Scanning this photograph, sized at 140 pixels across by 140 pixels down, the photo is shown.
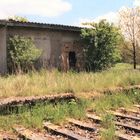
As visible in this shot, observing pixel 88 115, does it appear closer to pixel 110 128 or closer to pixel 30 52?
pixel 110 128

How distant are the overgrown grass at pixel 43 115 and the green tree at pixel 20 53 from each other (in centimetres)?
878

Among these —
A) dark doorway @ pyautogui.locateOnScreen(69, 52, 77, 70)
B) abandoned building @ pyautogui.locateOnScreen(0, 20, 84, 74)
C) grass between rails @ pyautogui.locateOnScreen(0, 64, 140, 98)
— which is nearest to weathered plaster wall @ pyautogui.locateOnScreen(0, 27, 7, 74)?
abandoned building @ pyautogui.locateOnScreen(0, 20, 84, 74)

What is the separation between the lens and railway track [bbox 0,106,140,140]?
607 centimetres

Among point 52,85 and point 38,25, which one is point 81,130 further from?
point 38,25

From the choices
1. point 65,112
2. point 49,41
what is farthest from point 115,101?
point 49,41

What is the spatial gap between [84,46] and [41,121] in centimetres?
1346

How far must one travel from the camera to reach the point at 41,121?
23.2 feet

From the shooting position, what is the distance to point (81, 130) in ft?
21.7

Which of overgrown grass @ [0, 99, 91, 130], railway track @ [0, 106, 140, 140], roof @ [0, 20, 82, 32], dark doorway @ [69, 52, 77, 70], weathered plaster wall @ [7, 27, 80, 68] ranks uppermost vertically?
roof @ [0, 20, 82, 32]

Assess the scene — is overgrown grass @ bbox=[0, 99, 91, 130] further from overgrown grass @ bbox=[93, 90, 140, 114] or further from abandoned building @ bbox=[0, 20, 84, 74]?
abandoned building @ bbox=[0, 20, 84, 74]

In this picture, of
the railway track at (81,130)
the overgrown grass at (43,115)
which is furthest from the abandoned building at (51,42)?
the railway track at (81,130)

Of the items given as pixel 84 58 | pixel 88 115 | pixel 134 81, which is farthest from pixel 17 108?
pixel 84 58

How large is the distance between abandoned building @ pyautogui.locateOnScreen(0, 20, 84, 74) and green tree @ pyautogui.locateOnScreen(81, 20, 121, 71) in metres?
0.52

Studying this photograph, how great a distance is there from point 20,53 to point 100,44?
5.04 m
